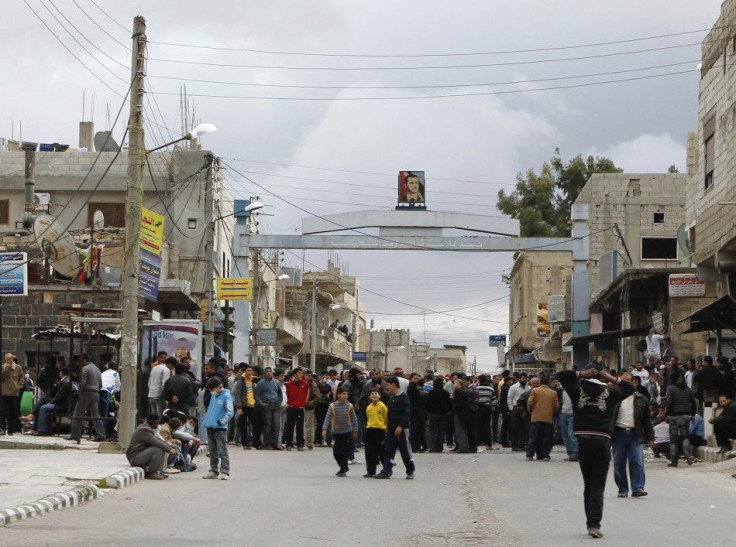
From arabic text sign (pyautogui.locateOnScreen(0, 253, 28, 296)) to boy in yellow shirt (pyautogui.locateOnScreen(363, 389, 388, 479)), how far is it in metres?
9.36

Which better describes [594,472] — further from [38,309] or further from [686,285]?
[38,309]

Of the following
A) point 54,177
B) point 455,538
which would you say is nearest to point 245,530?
point 455,538

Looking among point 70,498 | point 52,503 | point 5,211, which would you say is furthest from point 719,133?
point 5,211

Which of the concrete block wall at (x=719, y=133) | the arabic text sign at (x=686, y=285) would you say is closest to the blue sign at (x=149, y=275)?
the concrete block wall at (x=719, y=133)

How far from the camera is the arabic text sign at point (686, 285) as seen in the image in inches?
1402

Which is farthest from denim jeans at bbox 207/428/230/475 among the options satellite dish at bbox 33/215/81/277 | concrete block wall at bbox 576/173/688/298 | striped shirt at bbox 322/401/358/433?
concrete block wall at bbox 576/173/688/298

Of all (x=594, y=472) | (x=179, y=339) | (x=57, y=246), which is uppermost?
(x=57, y=246)

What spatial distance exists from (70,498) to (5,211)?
37.5 m

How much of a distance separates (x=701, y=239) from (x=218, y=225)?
26075 mm

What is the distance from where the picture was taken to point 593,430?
1402cm

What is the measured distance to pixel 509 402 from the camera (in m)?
31.3

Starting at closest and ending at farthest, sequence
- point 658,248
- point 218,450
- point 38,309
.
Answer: point 218,450 → point 38,309 → point 658,248

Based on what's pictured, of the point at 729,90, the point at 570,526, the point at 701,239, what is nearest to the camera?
the point at 570,526

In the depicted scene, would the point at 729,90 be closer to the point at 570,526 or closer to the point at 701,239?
the point at 701,239
